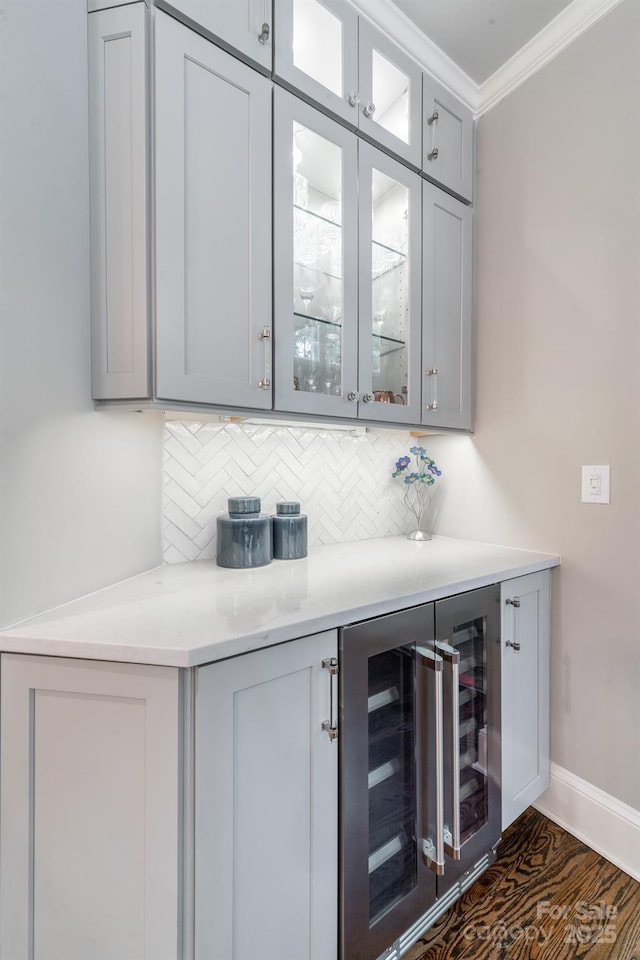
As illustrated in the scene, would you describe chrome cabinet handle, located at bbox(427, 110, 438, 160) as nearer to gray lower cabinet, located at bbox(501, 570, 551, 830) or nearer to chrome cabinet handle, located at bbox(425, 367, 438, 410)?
chrome cabinet handle, located at bbox(425, 367, 438, 410)

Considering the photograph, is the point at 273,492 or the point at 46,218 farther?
the point at 273,492

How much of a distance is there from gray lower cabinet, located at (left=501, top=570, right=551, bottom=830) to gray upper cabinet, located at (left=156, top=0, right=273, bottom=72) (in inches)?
67.0

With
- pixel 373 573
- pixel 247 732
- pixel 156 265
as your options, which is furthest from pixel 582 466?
pixel 156 265

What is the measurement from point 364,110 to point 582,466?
141 cm

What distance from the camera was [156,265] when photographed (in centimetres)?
103

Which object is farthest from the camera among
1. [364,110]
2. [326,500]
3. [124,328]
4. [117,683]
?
Result: [326,500]

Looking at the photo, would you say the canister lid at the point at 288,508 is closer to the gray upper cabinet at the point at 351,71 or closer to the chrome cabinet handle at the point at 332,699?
the chrome cabinet handle at the point at 332,699

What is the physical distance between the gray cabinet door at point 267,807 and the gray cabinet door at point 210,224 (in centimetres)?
69

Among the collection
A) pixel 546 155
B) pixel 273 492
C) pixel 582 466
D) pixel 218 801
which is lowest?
pixel 218 801

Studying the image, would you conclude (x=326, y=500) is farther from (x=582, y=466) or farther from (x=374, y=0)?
(x=374, y=0)

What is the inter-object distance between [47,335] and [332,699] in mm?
1012

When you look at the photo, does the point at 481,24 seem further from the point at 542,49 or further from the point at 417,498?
the point at 417,498

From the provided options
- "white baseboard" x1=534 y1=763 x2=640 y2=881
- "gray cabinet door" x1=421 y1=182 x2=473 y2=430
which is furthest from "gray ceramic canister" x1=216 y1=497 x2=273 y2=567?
"white baseboard" x1=534 y1=763 x2=640 y2=881

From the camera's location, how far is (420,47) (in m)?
1.59
